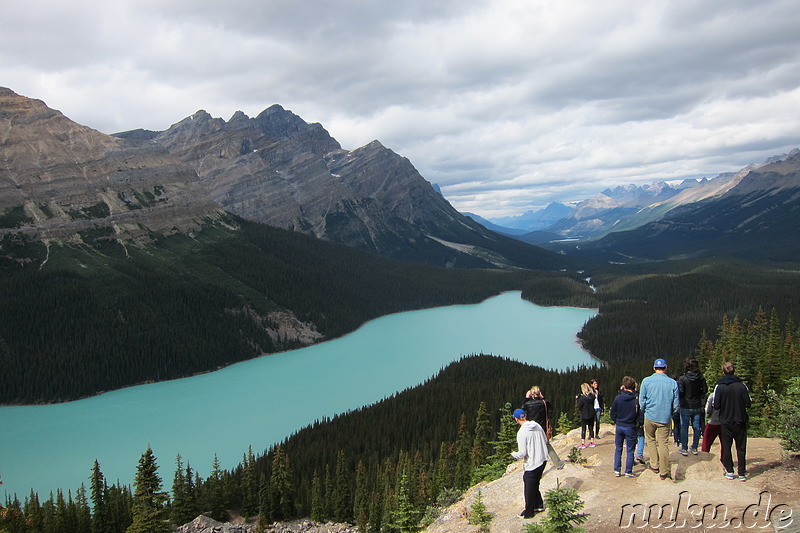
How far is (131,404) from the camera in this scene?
2790 inches

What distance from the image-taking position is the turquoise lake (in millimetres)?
52031

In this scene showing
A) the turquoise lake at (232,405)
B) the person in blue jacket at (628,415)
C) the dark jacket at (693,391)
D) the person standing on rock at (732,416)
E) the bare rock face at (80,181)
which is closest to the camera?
the person standing on rock at (732,416)

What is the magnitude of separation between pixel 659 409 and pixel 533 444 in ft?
13.3

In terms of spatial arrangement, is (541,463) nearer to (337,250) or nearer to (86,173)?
(86,173)

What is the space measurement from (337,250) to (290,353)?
74.9 metres

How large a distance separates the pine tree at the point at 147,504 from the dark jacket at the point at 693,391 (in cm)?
2886

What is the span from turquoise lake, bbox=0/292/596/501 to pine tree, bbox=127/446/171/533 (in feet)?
51.4

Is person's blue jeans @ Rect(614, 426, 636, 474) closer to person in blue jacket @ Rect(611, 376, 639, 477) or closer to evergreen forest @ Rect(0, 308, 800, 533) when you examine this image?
person in blue jacket @ Rect(611, 376, 639, 477)

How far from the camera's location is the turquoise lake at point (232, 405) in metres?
52.0

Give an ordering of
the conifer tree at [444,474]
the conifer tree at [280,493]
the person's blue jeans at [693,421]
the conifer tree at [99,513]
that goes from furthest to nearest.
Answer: the conifer tree at [280,493] < the conifer tree at [99,513] < the conifer tree at [444,474] < the person's blue jeans at [693,421]

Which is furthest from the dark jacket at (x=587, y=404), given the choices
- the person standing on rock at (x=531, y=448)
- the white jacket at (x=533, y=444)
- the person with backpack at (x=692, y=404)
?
the white jacket at (x=533, y=444)

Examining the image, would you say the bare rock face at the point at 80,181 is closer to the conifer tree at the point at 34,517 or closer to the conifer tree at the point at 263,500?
the conifer tree at the point at 34,517

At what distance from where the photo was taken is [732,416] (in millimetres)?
14070

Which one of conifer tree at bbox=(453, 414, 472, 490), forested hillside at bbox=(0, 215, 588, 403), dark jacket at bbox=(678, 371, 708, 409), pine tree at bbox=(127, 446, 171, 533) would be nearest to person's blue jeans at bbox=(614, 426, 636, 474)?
dark jacket at bbox=(678, 371, 708, 409)
